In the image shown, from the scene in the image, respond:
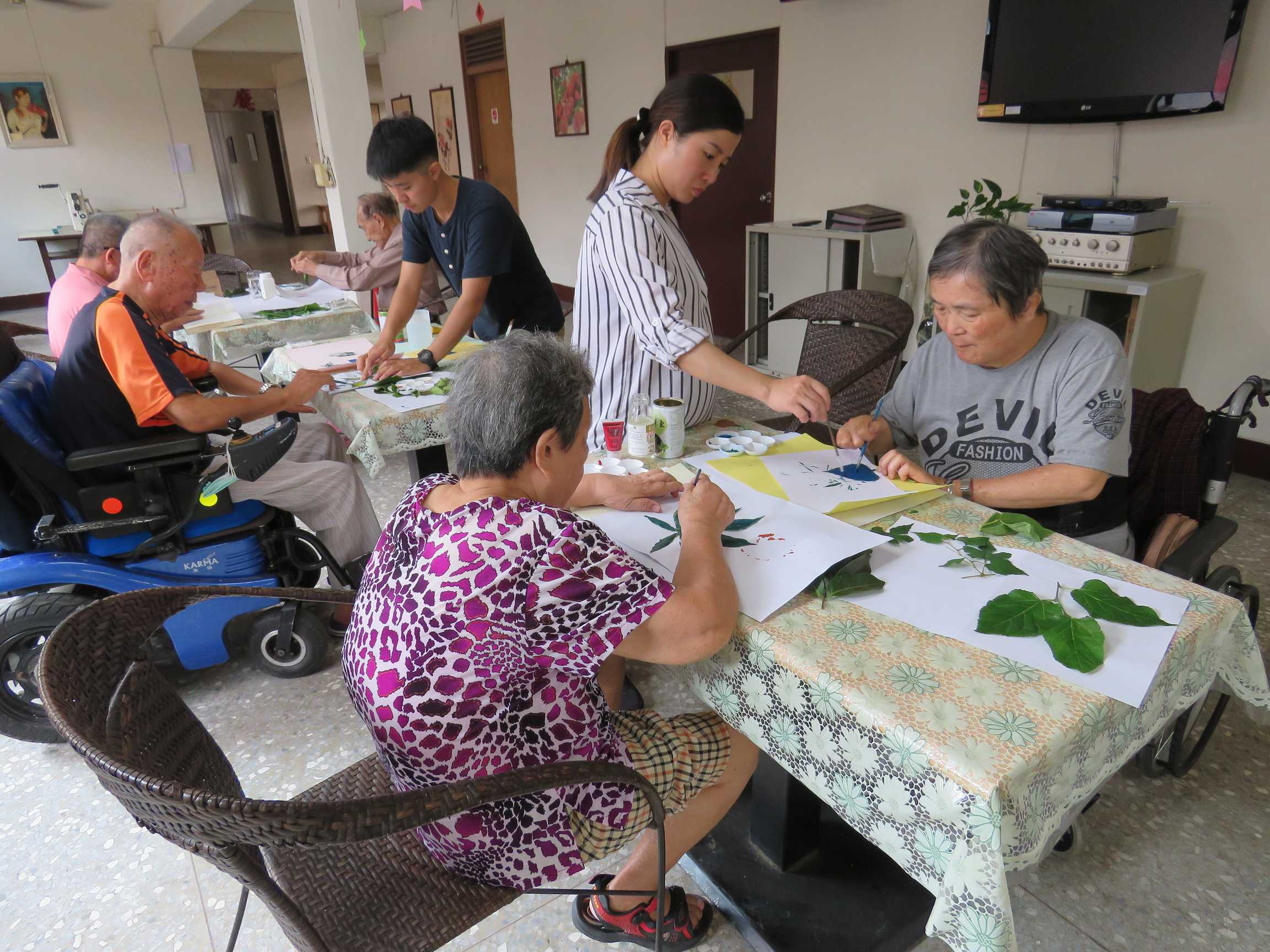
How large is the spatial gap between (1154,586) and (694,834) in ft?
2.64

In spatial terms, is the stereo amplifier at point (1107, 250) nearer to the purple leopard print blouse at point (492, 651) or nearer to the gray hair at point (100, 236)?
the purple leopard print blouse at point (492, 651)

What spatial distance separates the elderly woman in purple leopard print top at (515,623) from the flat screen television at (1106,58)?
10.3 ft

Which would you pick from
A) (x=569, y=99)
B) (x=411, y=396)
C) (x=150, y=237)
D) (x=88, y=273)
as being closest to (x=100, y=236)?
(x=88, y=273)

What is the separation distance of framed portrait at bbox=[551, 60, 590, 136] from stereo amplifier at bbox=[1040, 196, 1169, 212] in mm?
4017

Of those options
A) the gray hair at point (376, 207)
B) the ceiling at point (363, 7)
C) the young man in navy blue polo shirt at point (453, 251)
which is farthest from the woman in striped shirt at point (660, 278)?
the ceiling at point (363, 7)

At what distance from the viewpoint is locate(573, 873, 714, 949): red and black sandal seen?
4.45ft

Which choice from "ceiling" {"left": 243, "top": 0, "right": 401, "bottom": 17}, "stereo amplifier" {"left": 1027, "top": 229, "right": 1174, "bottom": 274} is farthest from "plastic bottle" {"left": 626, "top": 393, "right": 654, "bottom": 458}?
"ceiling" {"left": 243, "top": 0, "right": 401, "bottom": 17}

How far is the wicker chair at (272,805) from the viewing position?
2.46 feet

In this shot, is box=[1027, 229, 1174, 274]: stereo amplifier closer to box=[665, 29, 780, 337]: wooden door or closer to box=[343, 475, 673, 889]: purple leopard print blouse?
box=[665, 29, 780, 337]: wooden door

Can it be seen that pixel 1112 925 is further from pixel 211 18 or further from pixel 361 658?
pixel 211 18

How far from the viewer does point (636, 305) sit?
1.67 metres

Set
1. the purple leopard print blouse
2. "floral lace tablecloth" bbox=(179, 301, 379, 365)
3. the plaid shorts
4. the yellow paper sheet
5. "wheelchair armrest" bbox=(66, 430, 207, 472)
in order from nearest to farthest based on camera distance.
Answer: the purple leopard print blouse, the plaid shorts, the yellow paper sheet, "wheelchair armrest" bbox=(66, 430, 207, 472), "floral lace tablecloth" bbox=(179, 301, 379, 365)

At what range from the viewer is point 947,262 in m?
1.50

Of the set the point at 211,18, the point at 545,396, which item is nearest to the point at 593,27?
the point at 211,18
